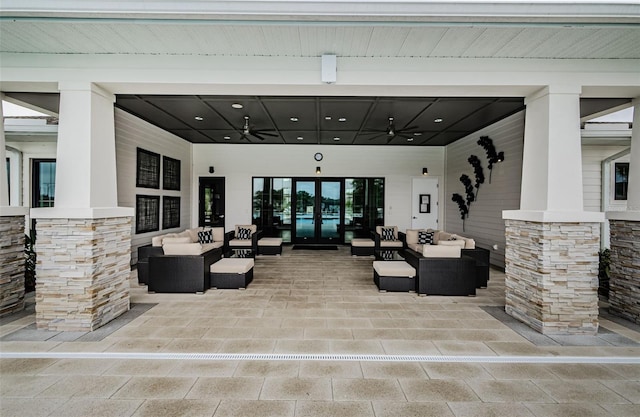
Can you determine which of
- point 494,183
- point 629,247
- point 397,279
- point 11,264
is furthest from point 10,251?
point 494,183

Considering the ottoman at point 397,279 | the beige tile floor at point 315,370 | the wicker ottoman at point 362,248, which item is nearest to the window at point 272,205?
the wicker ottoman at point 362,248

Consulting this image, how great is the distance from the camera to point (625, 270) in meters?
4.09

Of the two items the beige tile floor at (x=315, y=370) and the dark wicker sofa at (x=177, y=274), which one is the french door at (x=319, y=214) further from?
the beige tile floor at (x=315, y=370)

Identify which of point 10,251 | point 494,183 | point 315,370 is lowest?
point 315,370

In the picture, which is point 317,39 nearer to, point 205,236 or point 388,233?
point 205,236

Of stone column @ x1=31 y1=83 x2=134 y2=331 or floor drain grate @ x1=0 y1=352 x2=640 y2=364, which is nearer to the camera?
floor drain grate @ x1=0 y1=352 x2=640 y2=364

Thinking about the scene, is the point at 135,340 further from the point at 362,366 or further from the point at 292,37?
the point at 292,37

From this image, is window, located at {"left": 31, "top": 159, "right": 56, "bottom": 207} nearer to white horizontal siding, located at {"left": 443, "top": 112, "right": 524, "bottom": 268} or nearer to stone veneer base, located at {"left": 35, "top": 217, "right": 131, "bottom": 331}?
stone veneer base, located at {"left": 35, "top": 217, "right": 131, "bottom": 331}

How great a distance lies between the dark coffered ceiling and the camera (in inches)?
220

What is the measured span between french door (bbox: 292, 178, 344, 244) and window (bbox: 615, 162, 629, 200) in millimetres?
6555

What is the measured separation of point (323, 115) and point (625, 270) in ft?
17.4

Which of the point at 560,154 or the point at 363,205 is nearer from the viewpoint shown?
the point at 560,154

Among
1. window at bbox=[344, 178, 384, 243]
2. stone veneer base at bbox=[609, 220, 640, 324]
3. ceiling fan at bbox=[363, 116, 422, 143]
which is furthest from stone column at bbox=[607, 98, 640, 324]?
window at bbox=[344, 178, 384, 243]

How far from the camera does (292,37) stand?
3.20 meters
